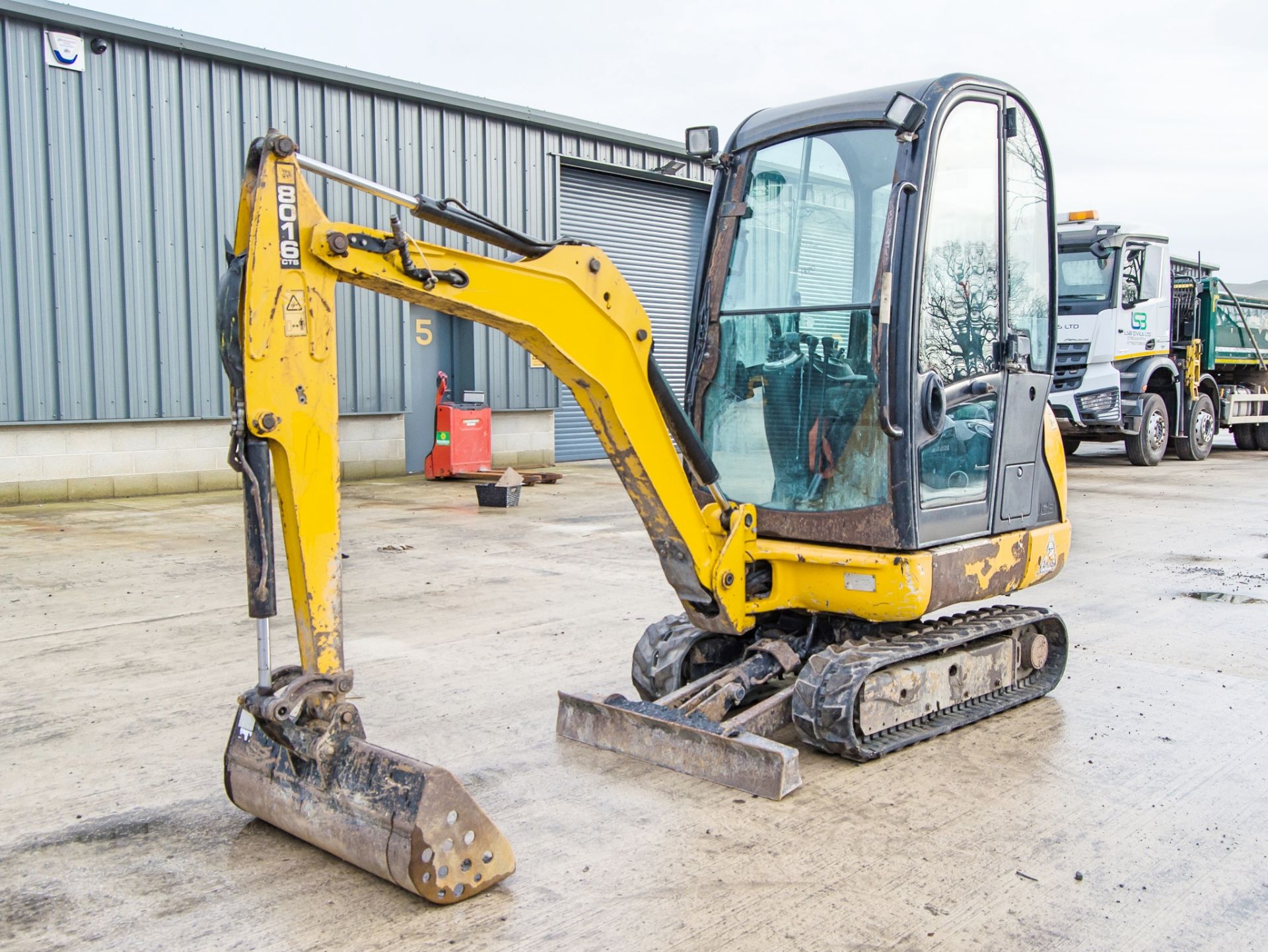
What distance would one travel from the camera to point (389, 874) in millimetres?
3604

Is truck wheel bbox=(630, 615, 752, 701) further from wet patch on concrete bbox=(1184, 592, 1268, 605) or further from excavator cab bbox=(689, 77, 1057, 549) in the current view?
wet patch on concrete bbox=(1184, 592, 1268, 605)

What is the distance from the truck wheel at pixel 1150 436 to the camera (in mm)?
19016

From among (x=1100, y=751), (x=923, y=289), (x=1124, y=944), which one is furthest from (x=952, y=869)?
(x=923, y=289)

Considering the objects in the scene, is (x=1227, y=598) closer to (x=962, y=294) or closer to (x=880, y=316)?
(x=962, y=294)

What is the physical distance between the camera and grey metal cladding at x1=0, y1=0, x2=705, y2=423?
41.9 feet

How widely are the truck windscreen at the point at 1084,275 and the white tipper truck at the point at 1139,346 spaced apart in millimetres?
14

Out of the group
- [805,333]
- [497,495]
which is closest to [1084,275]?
[497,495]

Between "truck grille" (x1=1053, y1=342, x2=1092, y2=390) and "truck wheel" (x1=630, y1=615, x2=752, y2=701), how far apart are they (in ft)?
44.9

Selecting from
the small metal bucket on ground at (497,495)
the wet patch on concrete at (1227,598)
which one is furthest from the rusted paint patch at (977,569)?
the small metal bucket on ground at (497,495)

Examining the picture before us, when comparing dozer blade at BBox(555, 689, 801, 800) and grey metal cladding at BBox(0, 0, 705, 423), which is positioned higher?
grey metal cladding at BBox(0, 0, 705, 423)

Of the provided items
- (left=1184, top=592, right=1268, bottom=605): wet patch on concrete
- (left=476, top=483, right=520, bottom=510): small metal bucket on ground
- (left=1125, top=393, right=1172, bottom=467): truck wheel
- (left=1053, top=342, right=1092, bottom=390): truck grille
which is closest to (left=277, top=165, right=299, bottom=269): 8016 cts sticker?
(left=1184, top=592, right=1268, bottom=605): wet patch on concrete

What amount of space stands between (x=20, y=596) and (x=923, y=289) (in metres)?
6.50

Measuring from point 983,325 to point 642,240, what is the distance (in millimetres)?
15738

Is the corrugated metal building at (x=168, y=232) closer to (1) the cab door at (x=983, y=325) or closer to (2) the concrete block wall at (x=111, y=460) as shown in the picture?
(2) the concrete block wall at (x=111, y=460)
